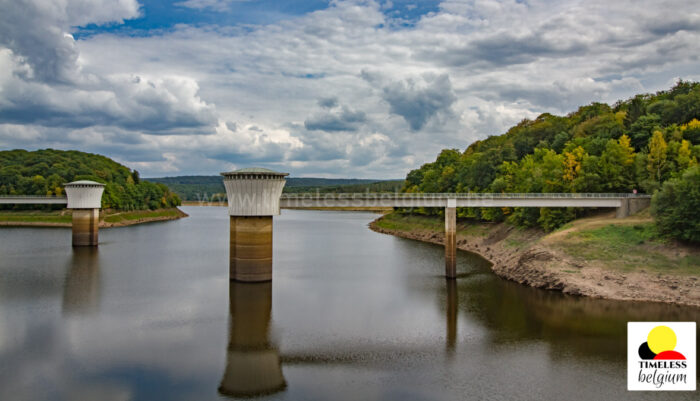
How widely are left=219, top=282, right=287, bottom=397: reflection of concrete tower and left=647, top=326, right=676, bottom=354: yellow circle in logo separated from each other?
73.0ft

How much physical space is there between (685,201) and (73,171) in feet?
563

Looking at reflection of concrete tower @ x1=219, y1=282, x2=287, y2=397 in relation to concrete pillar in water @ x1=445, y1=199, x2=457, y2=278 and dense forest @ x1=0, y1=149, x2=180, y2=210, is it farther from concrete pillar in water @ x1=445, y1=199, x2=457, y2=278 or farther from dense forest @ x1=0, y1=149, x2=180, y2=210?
dense forest @ x1=0, y1=149, x2=180, y2=210

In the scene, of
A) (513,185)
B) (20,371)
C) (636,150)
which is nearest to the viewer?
(20,371)

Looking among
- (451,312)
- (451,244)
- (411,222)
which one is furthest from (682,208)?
(411,222)

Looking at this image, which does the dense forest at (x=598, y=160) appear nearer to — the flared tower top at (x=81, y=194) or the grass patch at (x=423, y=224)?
the grass patch at (x=423, y=224)

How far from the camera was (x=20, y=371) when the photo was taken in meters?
26.8

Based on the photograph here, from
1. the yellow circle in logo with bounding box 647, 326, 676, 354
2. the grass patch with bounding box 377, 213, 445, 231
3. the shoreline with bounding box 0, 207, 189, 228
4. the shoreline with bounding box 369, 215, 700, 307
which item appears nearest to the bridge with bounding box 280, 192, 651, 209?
the shoreline with bounding box 369, 215, 700, 307

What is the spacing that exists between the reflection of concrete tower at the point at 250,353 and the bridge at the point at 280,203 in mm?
6977

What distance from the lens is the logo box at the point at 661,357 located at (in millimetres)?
25875

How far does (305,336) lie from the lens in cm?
3369

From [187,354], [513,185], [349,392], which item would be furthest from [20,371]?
[513,185]

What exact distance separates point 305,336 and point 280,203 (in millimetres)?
23468

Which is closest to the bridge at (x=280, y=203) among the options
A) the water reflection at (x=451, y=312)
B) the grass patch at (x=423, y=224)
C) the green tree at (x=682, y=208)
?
the water reflection at (x=451, y=312)

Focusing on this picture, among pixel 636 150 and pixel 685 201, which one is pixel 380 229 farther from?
pixel 685 201
